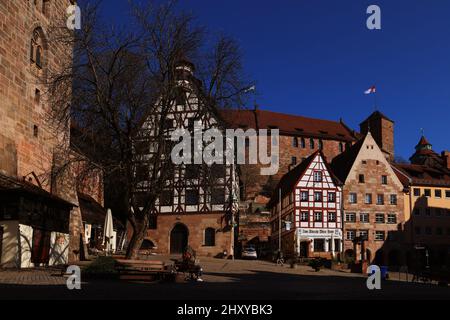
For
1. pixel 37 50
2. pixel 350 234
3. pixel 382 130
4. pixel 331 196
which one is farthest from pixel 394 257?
pixel 37 50

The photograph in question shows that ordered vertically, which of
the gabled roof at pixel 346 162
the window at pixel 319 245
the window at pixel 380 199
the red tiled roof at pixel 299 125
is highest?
the red tiled roof at pixel 299 125

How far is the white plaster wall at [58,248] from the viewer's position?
2588 centimetres

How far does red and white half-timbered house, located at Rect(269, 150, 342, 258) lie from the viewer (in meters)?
52.6

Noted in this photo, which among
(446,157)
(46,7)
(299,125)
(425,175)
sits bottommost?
(425,175)

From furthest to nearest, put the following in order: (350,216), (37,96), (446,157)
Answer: (446,157) < (350,216) < (37,96)

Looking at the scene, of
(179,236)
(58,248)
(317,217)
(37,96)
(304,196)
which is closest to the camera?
(58,248)

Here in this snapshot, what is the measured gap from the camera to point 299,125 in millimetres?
82625

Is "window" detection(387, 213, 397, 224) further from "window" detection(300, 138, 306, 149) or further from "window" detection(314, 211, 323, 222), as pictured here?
"window" detection(300, 138, 306, 149)

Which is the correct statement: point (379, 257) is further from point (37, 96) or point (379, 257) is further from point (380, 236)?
point (37, 96)

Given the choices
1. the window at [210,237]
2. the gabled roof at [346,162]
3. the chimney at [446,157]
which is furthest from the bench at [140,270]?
the chimney at [446,157]

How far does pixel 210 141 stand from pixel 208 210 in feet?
81.7

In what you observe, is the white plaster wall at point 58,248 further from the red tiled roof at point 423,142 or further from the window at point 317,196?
the red tiled roof at point 423,142

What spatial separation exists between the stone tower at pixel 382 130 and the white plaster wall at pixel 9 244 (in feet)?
241

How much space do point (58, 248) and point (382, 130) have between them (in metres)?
71.5
